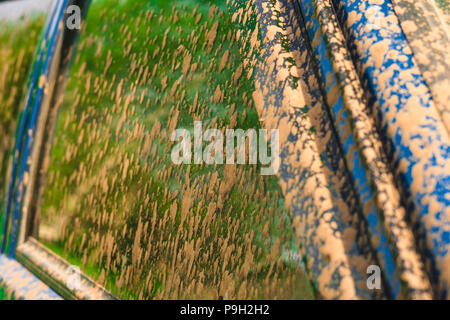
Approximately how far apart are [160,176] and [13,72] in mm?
1112

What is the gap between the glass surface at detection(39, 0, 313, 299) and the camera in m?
0.73

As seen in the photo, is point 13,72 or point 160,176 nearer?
point 160,176

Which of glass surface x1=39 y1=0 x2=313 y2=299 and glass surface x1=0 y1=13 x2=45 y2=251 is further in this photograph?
glass surface x1=0 y1=13 x2=45 y2=251

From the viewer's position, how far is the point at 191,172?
0.86 m

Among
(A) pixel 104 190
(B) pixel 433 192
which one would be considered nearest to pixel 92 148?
(A) pixel 104 190

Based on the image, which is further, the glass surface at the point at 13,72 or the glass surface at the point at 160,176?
the glass surface at the point at 13,72

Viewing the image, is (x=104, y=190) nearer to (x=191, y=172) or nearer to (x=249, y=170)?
(x=191, y=172)

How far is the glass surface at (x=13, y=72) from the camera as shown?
1496mm

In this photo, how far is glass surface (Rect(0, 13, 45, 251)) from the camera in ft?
4.91

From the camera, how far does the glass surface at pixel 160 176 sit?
730mm

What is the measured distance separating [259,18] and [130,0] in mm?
599

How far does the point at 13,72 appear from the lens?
1588 millimetres

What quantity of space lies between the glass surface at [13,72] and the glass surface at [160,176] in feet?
1.09

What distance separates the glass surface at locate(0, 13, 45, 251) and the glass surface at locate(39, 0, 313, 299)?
333mm
